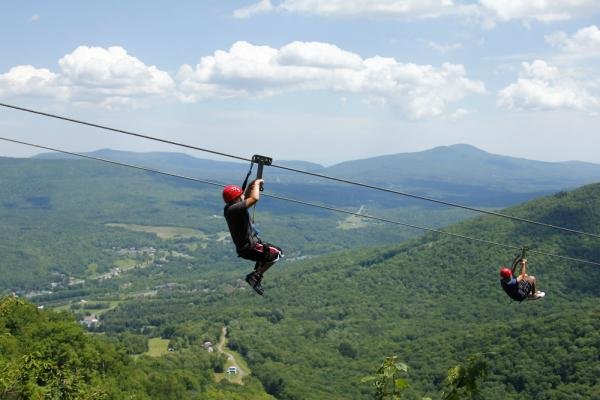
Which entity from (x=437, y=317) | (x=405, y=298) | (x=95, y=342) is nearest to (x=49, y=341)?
(x=95, y=342)

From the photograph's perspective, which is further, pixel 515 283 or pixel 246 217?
pixel 515 283

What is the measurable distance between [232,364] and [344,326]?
1317 inches

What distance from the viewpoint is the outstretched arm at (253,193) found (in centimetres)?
877

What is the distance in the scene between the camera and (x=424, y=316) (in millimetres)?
111875

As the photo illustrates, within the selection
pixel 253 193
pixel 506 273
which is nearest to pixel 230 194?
pixel 253 193

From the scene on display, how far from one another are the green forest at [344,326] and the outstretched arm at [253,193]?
9.98 feet

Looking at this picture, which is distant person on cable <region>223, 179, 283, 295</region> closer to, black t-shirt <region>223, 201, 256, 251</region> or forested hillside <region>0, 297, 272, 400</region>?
black t-shirt <region>223, 201, 256, 251</region>

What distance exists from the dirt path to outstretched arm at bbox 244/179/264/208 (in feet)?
233

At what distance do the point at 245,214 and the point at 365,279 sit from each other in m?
133

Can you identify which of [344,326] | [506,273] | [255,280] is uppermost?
[506,273]

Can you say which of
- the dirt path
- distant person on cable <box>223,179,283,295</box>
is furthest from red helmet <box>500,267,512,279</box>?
the dirt path

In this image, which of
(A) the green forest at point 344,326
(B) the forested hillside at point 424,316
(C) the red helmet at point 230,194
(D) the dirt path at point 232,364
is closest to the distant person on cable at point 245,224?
(C) the red helmet at point 230,194

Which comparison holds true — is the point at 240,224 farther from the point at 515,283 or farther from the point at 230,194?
the point at 515,283

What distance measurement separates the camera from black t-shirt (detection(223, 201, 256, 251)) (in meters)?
8.81
